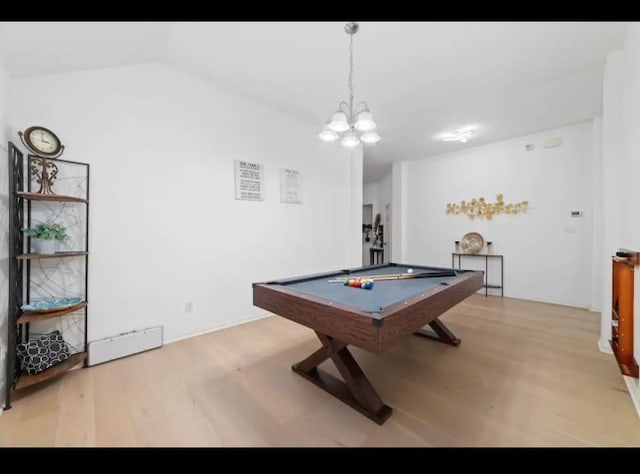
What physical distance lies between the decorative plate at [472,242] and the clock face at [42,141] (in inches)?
229

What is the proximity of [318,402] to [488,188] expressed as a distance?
484 cm

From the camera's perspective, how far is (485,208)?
483cm

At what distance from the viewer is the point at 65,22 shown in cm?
162

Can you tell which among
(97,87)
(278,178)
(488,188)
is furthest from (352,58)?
(488,188)

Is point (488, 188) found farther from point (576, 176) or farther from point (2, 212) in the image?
point (2, 212)

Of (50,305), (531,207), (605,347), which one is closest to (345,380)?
(50,305)

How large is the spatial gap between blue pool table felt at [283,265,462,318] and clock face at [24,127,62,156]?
213 cm

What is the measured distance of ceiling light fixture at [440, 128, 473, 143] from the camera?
422 cm

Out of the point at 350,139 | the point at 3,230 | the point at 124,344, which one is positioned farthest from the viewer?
the point at 124,344

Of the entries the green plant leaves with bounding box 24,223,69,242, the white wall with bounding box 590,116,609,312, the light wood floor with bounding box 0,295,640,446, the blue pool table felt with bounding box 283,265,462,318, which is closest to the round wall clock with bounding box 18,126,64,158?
the green plant leaves with bounding box 24,223,69,242

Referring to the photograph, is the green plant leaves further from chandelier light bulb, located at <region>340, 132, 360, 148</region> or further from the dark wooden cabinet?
the dark wooden cabinet

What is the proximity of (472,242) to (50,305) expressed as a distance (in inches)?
229

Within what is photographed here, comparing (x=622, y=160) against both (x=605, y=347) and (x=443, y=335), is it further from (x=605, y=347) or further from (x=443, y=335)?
(x=443, y=335)

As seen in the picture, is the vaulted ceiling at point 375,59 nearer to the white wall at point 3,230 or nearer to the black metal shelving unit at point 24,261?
the white wall at point 3,230
